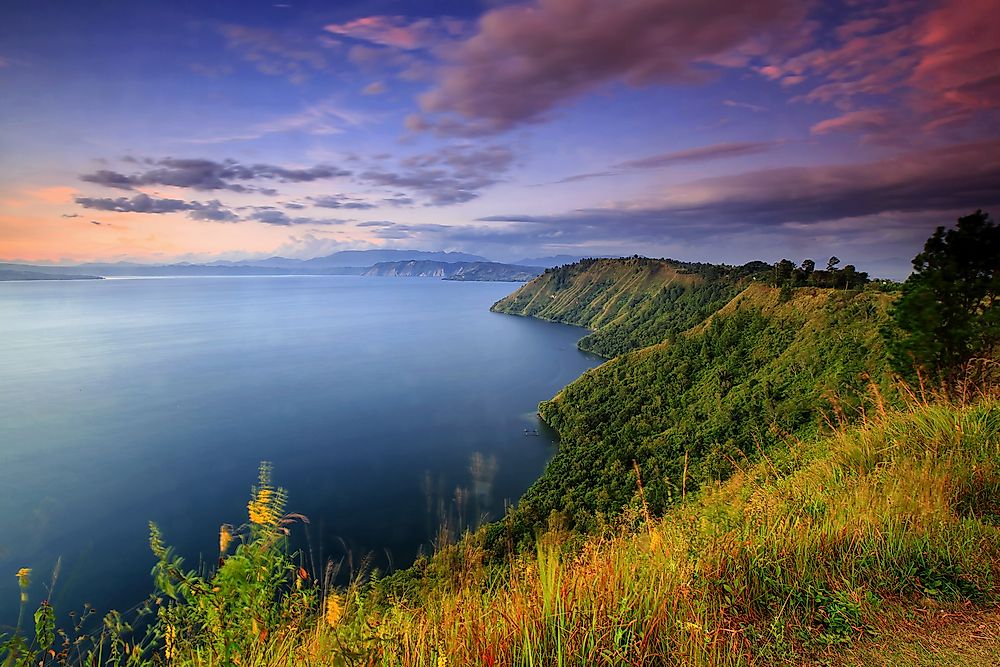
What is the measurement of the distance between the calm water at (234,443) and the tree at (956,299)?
987 inches

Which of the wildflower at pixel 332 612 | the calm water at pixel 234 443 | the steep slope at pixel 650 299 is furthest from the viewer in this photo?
the steep slope at pixel 650 299

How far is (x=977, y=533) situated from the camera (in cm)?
358

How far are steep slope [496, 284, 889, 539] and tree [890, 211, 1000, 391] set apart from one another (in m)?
12.4

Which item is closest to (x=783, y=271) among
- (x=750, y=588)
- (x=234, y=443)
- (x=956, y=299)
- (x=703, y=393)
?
(x=703, y=393)

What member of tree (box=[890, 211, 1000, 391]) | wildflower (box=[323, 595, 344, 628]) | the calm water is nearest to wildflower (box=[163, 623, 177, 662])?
wildflower (box=[323, 595, 344, 628])

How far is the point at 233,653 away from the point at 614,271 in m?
204

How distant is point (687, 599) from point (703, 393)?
192 feet

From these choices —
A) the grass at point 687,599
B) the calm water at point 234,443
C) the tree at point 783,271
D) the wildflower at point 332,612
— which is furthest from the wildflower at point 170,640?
the tree at point 783,271

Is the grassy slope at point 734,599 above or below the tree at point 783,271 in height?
below

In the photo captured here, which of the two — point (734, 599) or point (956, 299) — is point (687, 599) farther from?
point (956, 299)

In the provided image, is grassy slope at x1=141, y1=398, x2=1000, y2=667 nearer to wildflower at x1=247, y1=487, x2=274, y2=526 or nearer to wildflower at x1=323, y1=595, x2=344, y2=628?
wildflower at x1=323, y1=595, x2=344, y2=628

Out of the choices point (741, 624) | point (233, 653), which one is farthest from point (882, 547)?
point (233, 653)

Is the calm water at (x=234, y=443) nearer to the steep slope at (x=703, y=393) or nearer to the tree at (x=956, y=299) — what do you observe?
the steep slope at (x=703, y=393)

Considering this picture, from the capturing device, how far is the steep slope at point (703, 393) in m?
41.6
